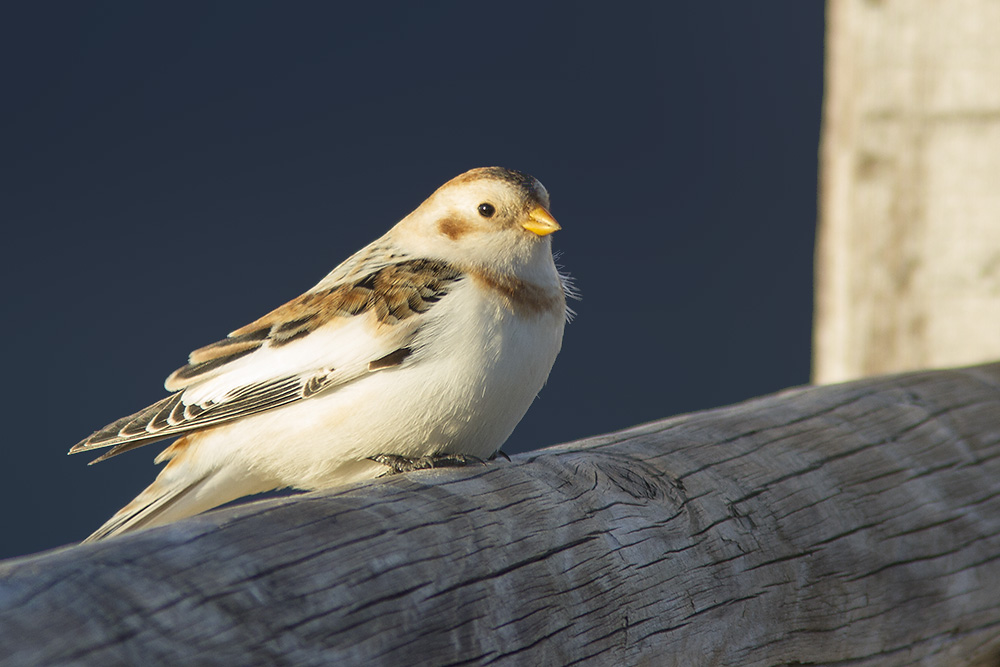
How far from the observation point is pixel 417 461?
2039 mm

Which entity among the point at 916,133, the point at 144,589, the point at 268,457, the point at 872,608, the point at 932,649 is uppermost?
the point at 916,133

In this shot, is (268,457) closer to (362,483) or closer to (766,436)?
(362,483)

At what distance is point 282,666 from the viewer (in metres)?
1.17

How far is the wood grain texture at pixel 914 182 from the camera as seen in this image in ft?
9.23

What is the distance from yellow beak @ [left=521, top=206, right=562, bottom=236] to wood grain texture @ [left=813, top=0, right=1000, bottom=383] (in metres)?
1.21

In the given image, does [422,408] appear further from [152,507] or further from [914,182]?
[914,182]

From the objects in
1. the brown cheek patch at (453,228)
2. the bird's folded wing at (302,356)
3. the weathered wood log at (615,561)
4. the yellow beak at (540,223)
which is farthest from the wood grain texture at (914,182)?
the bird's folded wing at (302,356)

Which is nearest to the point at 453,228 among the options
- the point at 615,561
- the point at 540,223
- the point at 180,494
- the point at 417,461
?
the point at 540,223

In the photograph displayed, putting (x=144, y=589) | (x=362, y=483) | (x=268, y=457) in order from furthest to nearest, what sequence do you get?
1. (x=268, y=457)
2. (x=362, y=483)
3. (x=144, y=589)

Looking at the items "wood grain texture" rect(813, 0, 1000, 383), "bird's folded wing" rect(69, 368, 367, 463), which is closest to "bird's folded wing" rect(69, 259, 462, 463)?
"bird's folded wing" rect(69, 368, 367, 463)

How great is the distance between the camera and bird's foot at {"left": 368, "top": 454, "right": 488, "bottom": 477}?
2.02 metres

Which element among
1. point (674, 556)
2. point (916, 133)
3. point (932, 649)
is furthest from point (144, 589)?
point (916, 133)

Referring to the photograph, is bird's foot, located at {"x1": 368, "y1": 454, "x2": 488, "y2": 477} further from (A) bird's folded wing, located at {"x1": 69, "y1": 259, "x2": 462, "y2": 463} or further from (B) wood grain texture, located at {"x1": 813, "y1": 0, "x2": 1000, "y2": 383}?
A: (B) wood grain texture, located at {"x1": 813, "y1": 0, "x2": 1000, "y2": 383}

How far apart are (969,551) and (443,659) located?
1.31 meters
